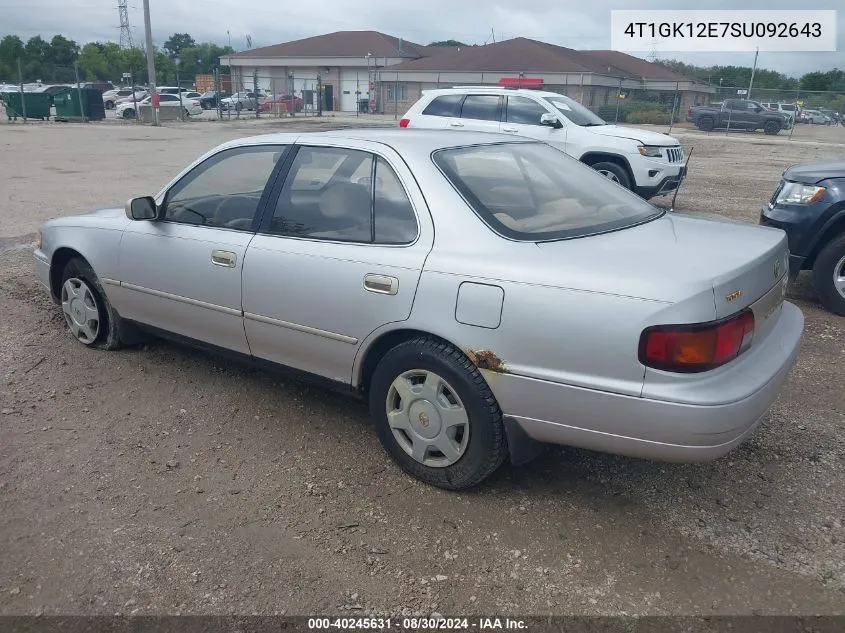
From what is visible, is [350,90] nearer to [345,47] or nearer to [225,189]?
[345,47]

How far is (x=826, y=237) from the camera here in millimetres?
5836

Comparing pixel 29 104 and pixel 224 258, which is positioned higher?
pixel 29 104

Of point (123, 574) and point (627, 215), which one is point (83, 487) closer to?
point (123, 574)

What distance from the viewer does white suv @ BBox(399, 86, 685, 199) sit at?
33.6ft

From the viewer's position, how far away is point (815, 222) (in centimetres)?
577

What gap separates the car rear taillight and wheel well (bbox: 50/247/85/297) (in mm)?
3814

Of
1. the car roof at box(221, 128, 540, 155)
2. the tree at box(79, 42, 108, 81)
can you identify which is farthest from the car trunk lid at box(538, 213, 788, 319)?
the tree at box(79, 42, 108, 81)

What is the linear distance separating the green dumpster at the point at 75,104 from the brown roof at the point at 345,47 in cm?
2402

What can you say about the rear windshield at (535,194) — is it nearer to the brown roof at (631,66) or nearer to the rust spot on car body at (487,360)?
the rust spot on car body at (487,360)

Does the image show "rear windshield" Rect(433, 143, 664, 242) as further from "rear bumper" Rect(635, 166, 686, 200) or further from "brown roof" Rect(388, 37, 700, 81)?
"brown roof" Rect(388, 37, 700, 81)

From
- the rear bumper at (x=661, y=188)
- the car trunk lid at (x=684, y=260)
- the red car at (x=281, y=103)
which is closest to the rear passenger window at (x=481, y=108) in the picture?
the rear bumper at (x=661, y=188)

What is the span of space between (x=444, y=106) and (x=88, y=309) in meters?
7.88

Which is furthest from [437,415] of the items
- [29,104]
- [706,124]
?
[706,124]

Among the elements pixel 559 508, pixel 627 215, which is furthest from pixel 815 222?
pixel 559 508
